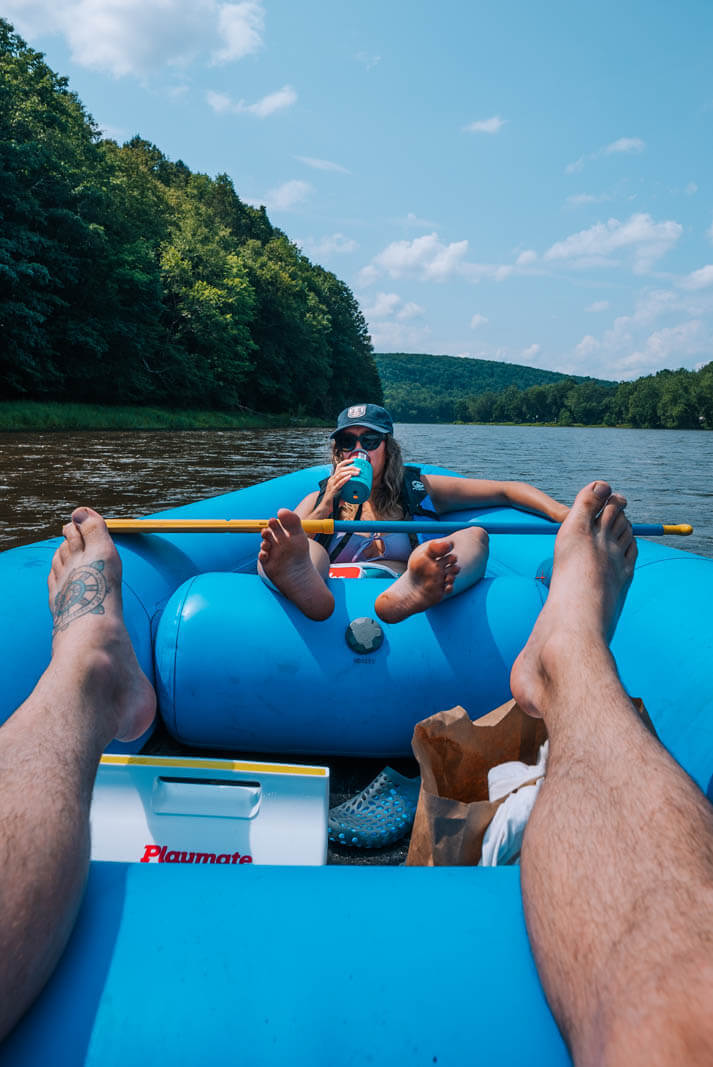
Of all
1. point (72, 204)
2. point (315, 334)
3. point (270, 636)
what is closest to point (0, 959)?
point (270, 636)

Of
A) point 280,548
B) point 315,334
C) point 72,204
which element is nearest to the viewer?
point 280,548

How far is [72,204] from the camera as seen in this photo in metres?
16.6

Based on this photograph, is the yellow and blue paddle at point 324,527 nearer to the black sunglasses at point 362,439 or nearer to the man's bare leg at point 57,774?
the black sunglasses at point 362,439

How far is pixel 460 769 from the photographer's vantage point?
4.09ft

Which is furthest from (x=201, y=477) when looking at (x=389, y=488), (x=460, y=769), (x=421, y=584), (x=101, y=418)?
(x=101, y=418)

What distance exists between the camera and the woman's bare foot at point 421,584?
1.63 metres

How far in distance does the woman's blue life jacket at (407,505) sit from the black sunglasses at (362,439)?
0.50 ft

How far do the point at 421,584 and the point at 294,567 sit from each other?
12.7 inches

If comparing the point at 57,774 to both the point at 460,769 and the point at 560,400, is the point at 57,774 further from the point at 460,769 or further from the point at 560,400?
the point at 560,400

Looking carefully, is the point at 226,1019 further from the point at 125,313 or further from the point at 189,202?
the point at 189,202

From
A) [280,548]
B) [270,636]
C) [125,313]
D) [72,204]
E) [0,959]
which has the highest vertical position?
[72,204]

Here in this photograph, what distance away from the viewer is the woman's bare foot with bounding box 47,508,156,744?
100cm

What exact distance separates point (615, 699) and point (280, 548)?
3.23 ft

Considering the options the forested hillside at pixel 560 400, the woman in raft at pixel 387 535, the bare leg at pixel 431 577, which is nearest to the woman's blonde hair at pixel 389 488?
the woman in raft at pixel 387 535
